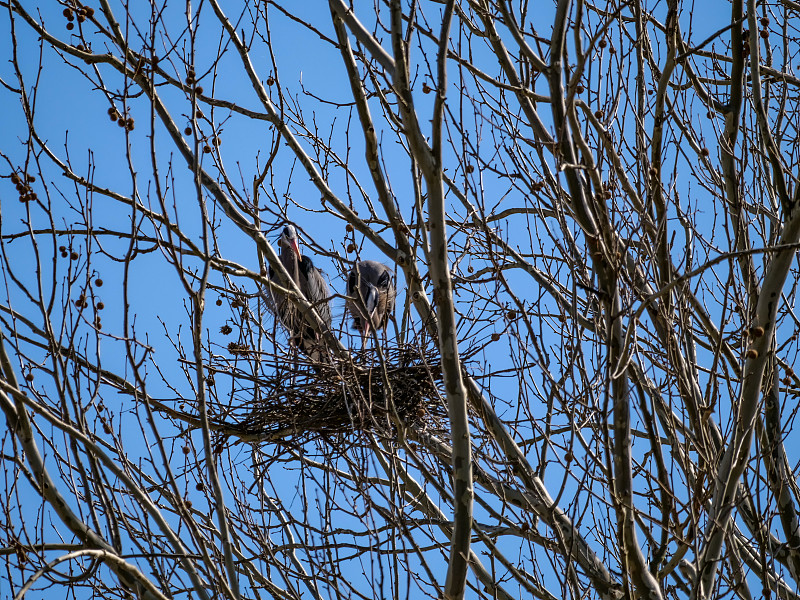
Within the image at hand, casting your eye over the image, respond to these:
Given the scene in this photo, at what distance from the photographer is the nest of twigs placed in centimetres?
453

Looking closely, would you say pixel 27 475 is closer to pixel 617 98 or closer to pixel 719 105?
pixel 617 98

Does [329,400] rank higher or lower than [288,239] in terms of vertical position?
lower

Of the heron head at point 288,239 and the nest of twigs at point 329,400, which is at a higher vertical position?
the heron head at point 288,239

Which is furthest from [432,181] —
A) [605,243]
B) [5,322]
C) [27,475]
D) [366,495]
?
[5,322]

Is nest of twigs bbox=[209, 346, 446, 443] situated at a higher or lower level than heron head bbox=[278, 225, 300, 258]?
lower

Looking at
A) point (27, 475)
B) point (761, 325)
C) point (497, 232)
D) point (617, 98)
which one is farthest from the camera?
point (497, 232)

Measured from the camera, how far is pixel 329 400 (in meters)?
4.55

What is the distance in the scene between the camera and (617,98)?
392 cm

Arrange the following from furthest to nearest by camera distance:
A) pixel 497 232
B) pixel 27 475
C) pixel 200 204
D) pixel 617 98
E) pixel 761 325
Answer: pixel 497 232, pixel 617 98, pixel 761 325, pixel 27 475, pixel 200 204

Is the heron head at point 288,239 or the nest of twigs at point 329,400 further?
the heron head at point 288,239

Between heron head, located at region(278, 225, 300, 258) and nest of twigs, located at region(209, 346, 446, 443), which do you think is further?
heron head, located at region(278, 225, 300, 258)

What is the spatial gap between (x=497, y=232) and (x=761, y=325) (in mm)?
1298

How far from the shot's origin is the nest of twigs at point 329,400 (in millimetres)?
4531

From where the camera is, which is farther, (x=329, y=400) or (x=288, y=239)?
(x=288, y=239)
